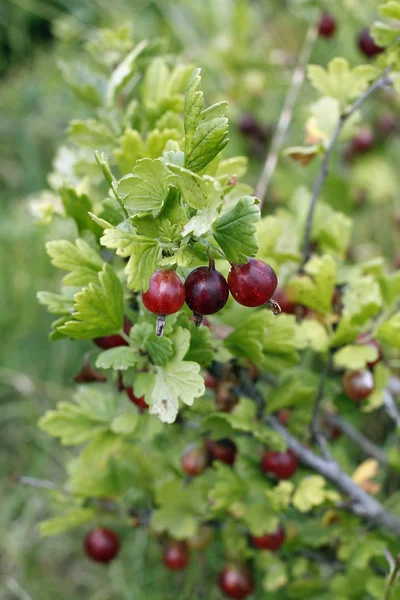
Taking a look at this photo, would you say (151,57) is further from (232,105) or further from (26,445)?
(26,445)

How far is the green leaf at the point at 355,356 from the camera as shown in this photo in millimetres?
999

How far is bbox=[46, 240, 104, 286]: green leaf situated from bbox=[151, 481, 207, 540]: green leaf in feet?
1.70

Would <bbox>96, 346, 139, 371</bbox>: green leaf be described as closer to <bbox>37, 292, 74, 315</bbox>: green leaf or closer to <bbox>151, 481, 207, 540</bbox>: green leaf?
<bbox>37, 292, 74, 315</bbox>: green leaf

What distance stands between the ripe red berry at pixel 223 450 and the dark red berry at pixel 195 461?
2 cm

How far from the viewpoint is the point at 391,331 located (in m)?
1.00

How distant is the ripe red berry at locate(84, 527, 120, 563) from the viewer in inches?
55.9

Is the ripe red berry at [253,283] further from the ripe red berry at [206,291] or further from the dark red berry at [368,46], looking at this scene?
the dark red berry at [368,46]

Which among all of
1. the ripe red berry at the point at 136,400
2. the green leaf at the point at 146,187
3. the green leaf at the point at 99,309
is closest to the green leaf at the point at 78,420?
the ripe red berry at the point at 136,400

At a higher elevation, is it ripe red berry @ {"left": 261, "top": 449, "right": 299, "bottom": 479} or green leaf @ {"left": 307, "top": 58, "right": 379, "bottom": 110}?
green leaf @ {"left": 307, "top": 58, "right": 379, "bottom": 110}

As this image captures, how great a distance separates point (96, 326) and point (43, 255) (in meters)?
1.87

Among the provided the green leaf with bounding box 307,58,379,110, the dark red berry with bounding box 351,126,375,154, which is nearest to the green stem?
the green leaf with bounding box 307,58,379,110

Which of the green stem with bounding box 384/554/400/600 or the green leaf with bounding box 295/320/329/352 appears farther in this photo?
the green leaf with bounding box 295/320/329/352

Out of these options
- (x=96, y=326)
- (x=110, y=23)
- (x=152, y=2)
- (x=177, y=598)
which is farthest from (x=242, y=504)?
(x=152, y=2)

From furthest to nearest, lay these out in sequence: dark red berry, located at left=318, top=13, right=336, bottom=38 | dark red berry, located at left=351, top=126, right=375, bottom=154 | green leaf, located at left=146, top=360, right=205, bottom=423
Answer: dark red berry, located at left=351, top=126, right=375, bottom=154 < dark red berry, located at left=318, top=13, right=336, bottom=38 < green leaf, located at left=146, top=360, right=205, bottom=423
